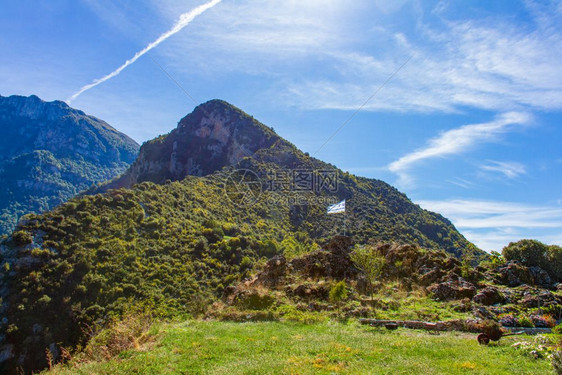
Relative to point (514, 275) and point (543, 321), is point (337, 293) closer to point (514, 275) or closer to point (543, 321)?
point (543, 321)

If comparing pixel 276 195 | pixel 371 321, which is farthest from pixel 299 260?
pixel 276 195

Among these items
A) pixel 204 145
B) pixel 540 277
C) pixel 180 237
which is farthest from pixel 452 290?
pixel 204 145

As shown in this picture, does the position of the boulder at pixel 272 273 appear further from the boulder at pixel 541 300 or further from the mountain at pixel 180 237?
the boulder at pixel 541 300

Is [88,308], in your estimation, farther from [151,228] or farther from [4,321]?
[151,228]

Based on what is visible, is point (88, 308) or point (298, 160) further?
point (298, 160)

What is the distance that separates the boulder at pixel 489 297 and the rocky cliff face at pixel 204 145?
10386cm

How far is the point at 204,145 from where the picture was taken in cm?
13450

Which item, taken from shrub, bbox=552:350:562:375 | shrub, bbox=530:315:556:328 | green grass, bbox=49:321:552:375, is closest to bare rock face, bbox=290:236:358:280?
green grass, bbox=49:321:552:375

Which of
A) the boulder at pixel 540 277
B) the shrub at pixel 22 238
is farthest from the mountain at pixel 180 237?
the boulder at pixel 540 277

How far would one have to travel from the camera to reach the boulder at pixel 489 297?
765 inches

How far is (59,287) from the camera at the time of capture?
41062mm

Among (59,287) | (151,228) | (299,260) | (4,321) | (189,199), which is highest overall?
(189,199)

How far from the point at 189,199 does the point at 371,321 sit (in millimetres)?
67374

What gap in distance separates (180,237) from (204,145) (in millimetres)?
80119
